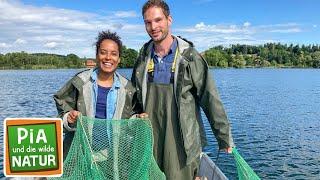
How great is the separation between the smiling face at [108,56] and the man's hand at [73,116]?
2.04ft

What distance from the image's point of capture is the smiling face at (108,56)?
5.24 metres

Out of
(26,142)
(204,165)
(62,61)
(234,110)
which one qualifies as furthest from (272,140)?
(62,61)

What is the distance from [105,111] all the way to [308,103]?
128 ft

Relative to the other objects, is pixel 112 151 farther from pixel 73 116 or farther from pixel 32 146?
pixel 32 146

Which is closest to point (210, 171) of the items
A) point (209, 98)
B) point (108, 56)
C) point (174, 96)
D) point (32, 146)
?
point (209, 98)

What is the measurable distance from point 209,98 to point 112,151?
4.34 feet

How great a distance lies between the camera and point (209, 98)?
16.9 ft

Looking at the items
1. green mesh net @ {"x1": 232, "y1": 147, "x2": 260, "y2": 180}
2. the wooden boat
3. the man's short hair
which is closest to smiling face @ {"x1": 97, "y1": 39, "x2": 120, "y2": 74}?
the man's short hair

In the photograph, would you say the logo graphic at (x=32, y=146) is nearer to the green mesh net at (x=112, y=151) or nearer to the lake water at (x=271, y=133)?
the green mesh net at (x=112, y=151)

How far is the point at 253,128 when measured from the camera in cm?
2639

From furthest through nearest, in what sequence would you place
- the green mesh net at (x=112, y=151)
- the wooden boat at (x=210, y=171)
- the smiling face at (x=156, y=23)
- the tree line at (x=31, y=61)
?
the tree line at (x=31, y=61) < the wooden boat at (x=210, y=171) < the green mesh net at (x=112, y=151) < the smiling face at (x=156, y=23)

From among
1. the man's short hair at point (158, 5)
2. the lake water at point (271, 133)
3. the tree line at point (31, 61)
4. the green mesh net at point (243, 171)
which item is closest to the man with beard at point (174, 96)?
the man's short hair at point (158, 5)

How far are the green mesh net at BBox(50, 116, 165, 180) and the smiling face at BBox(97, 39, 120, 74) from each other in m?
0.63

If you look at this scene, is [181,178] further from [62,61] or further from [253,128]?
[62,61]
